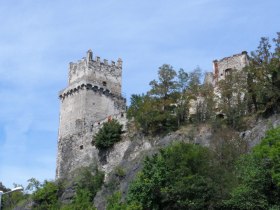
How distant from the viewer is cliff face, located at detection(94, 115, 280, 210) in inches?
1684

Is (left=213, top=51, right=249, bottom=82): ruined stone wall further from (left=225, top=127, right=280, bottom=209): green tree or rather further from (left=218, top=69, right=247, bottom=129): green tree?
(left=225, top=127, right=280, bottom=209): green tree

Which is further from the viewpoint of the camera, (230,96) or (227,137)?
(230,96)

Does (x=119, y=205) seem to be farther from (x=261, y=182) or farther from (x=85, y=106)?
(x=85, y=106)

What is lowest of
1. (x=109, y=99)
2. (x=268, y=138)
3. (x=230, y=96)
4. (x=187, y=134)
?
(x=268, y=138)

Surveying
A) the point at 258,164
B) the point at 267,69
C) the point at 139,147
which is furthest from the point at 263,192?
the point at 139,147

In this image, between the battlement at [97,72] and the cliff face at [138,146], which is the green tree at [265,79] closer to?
the cliff face at [138,146]

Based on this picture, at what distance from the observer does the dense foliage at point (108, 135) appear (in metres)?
55.6

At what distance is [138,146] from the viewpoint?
52.3 metres

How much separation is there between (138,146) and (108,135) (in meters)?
4.86

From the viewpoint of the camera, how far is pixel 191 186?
36.0 meters

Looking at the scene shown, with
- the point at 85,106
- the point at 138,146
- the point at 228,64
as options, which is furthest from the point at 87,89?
the point at 228,64

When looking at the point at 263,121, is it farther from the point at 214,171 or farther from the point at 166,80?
the point at 166,80

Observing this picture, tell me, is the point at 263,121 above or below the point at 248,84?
below

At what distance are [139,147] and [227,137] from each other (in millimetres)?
11999
